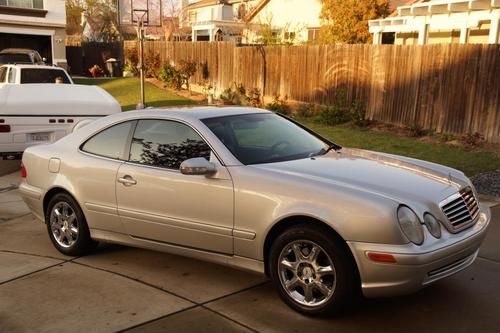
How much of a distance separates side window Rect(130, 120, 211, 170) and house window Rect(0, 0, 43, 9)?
3206cm

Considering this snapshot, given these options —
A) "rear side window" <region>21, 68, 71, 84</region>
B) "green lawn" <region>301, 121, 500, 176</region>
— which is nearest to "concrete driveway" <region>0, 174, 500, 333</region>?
"green lawn" <region>301, 121, 500, 176</region>

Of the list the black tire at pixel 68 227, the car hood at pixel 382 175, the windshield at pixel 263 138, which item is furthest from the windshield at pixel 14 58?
the car hood at pixel 382 175

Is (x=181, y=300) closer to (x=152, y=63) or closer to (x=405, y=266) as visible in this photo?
(x=405, y=266)

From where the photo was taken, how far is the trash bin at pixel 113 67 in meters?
34.4

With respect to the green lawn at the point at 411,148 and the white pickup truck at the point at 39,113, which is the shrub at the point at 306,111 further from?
the white pickup truck at the point at 39,113

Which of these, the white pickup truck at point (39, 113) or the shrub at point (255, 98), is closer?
the white pickup truck at point (39, 113)

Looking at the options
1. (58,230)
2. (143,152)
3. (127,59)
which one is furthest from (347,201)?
(127,59)

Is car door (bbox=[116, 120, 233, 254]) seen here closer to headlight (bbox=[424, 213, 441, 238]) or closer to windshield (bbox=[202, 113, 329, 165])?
windshield (bbox=[202, 113, 329, 165])

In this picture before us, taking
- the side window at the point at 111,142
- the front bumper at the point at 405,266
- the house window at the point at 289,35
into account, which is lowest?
the front bumper at the point at 405,266

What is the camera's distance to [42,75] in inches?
506

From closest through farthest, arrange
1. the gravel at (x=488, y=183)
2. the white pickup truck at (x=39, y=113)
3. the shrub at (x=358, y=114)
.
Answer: the gravel at (x=488, y=183) < the white pickup truck at (x=39, y=113) < the shrub at (x=358, y=114)

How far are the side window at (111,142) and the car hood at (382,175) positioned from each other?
1.48 m

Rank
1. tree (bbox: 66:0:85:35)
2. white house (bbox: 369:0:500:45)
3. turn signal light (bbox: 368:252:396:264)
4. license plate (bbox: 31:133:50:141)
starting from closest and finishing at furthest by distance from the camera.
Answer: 1. turn signal light (bbox: 368:252:396:264)
2. license plate (bbox: 31:133:50:141)
3. white house (bbox: 369:0:500:45)
4. tree (bbox: 66:0:85:35)

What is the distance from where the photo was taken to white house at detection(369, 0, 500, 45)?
16812mm
